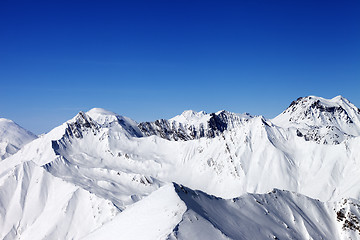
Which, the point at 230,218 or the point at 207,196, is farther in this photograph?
the point at 207,196

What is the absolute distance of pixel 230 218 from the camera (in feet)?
212

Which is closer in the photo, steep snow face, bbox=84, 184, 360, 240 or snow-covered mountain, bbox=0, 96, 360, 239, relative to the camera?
steep snow face, bbox=84, 184, 360, 240

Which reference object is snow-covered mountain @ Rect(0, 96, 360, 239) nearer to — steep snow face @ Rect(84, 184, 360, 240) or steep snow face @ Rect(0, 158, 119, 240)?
steep snow face @ Rect(84, 184, 360, 240)

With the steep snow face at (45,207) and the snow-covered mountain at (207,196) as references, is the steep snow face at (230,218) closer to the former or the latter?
the snow-covered mountain at (207,196)

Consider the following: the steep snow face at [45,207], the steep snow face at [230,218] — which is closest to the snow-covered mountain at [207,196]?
the steep snow face at [230,218]

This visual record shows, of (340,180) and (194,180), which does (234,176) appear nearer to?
(194,180)

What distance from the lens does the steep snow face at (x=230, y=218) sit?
5141 cm

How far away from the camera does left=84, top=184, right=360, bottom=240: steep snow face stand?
51406 millimetres

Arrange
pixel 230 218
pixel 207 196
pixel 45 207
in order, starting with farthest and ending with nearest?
pixel 45 207 → pixel 207 196 → pixel 230 218

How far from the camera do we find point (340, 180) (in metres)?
153

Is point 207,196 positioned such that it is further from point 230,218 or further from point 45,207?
point 45,207

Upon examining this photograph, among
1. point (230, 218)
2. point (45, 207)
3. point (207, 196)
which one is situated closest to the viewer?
point (230, 218)

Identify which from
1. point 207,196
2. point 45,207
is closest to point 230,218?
point 207,196

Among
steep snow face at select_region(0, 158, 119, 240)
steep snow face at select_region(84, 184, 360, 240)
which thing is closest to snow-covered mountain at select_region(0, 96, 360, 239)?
steep snow face at select_region(84, 184, 360, 240)
